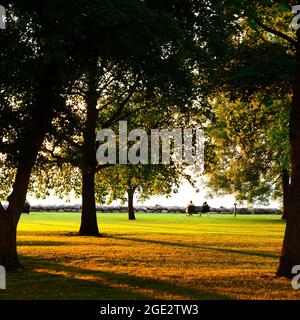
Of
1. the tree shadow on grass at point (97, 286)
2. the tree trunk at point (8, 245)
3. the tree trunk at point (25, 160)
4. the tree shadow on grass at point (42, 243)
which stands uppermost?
the tree trunk at point (25, 160)

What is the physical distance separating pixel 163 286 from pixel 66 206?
101 metres

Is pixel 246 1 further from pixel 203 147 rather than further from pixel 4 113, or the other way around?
pixel 203 147

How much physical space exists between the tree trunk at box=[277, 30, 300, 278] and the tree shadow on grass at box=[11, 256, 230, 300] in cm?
319

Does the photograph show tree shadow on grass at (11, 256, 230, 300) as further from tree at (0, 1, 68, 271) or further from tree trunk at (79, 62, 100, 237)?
tree trunk at (79, 62, 100, 237)

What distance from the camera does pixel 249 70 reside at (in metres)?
17.3

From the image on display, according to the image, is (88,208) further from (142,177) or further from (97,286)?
(97,286)

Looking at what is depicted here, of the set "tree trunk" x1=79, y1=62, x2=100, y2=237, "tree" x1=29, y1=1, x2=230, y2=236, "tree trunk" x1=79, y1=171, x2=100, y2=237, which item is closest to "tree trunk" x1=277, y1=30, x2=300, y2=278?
"tree" x1=29, y1=1, x2=230, y2=236

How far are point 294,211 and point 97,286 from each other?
5.29 metres

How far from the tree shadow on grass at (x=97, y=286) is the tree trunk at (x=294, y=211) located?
126 inches

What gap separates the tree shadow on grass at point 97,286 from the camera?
12883 millimetres

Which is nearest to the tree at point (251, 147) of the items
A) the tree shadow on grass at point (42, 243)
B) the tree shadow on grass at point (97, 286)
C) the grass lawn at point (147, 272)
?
the grass lawn at point (147, 272)

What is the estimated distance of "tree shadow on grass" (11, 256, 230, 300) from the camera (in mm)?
12883

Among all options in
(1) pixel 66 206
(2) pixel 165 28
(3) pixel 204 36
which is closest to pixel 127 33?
(2) pixel 165 28

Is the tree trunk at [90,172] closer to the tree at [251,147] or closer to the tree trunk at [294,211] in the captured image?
the tree at [251,147]
